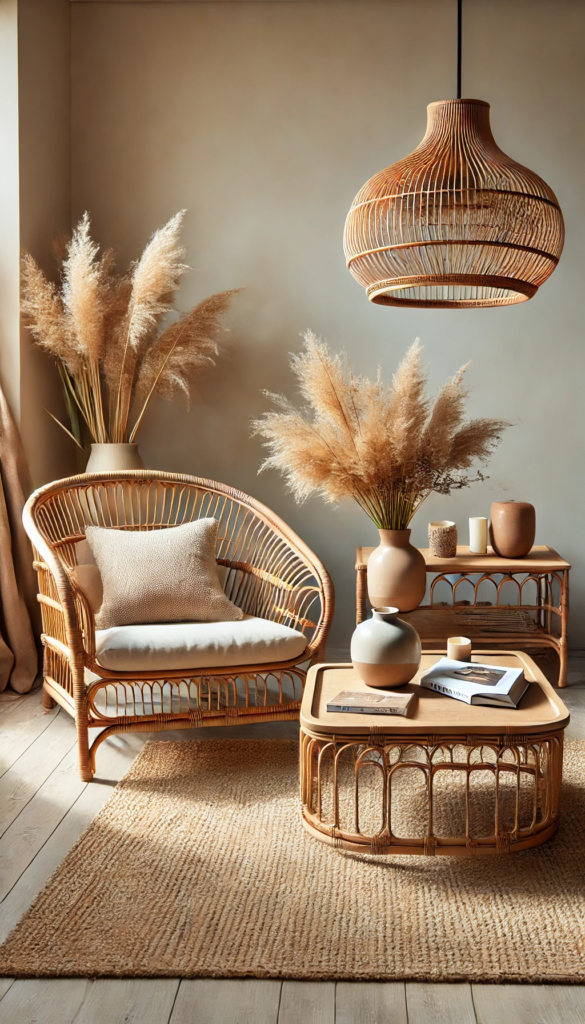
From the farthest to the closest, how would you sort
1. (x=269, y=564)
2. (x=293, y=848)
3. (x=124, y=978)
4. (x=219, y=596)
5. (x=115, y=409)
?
(x=115, y=409)
(x=269, y=564)
(x=219, y=596)
(x=293, y=848)
(x=124, y=978)

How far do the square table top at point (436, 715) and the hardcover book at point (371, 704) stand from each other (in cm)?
1

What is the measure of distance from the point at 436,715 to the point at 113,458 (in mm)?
1981

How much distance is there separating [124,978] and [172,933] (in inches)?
5.9

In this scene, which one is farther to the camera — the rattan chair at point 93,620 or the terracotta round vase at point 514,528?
the terracotta round vase at point 514,528

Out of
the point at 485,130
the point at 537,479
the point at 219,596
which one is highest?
the point at 485,130

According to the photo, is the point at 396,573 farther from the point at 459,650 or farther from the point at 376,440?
the point at 459,650

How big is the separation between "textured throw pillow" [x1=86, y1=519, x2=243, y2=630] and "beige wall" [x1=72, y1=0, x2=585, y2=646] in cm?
99

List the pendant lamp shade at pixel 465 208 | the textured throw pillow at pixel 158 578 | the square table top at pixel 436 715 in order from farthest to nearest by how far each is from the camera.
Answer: the textured throw pillow at pixel 158 578 < the pendant lamp shade at pixel 465 208 < the square table top at pixel 436 715

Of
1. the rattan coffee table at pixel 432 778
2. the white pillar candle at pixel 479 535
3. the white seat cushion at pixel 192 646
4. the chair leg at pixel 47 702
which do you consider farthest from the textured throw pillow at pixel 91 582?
the white pillar candle at pixel 479 535

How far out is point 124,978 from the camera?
1.67 metres

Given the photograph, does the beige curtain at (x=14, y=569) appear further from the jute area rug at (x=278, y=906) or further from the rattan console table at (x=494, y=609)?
the rattan console table at (x=494, y=609)

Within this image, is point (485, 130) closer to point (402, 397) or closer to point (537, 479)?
point (402, 397)

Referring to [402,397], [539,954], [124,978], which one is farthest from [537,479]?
[124,978]

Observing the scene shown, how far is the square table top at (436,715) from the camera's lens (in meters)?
2.01
